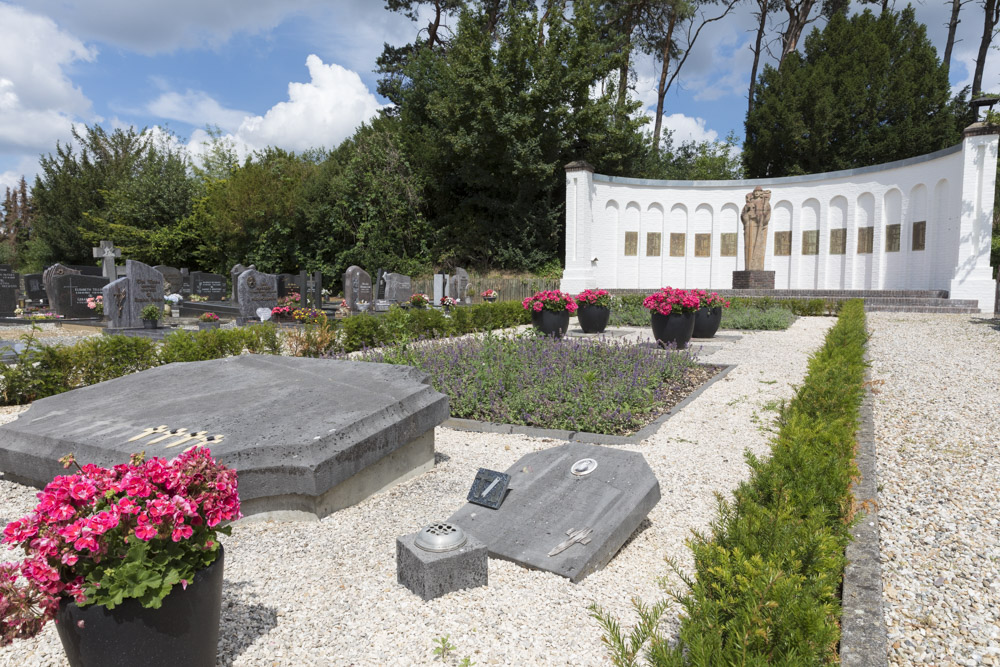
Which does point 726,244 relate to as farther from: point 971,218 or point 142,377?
point 142,377

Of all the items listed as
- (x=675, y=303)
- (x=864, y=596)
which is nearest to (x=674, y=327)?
(x=675, y=303)

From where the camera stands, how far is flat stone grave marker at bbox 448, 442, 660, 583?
2859 mm

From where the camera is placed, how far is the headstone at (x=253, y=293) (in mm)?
14055

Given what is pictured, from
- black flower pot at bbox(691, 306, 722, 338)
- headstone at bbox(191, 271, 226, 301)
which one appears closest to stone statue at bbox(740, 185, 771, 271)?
black flower pot at bbox(691, 306, 722, 338)

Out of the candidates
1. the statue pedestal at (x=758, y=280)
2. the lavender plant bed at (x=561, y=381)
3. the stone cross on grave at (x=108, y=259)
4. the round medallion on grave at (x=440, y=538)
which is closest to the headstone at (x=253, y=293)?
the lavender plant bed at (x=561, y=381)

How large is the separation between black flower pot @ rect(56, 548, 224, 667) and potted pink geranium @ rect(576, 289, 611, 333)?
437 inches

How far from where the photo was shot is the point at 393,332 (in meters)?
10.3

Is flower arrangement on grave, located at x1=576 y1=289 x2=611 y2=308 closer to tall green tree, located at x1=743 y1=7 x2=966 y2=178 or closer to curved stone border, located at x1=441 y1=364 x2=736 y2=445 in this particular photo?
curved stone border, located at x1=441 y1=364 x2=736 y2=445

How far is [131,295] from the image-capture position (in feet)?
41.6

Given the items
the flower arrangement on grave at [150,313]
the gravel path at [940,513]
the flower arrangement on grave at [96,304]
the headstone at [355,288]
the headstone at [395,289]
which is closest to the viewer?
the gravel path at [940,513]

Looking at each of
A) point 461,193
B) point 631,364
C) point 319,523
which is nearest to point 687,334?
point 631,364

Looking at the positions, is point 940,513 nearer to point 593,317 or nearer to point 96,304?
point 593,317

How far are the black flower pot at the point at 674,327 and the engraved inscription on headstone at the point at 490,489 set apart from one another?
7.42 meters

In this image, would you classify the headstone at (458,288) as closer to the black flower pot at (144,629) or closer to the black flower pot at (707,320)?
the black flower pot at (707,320)
